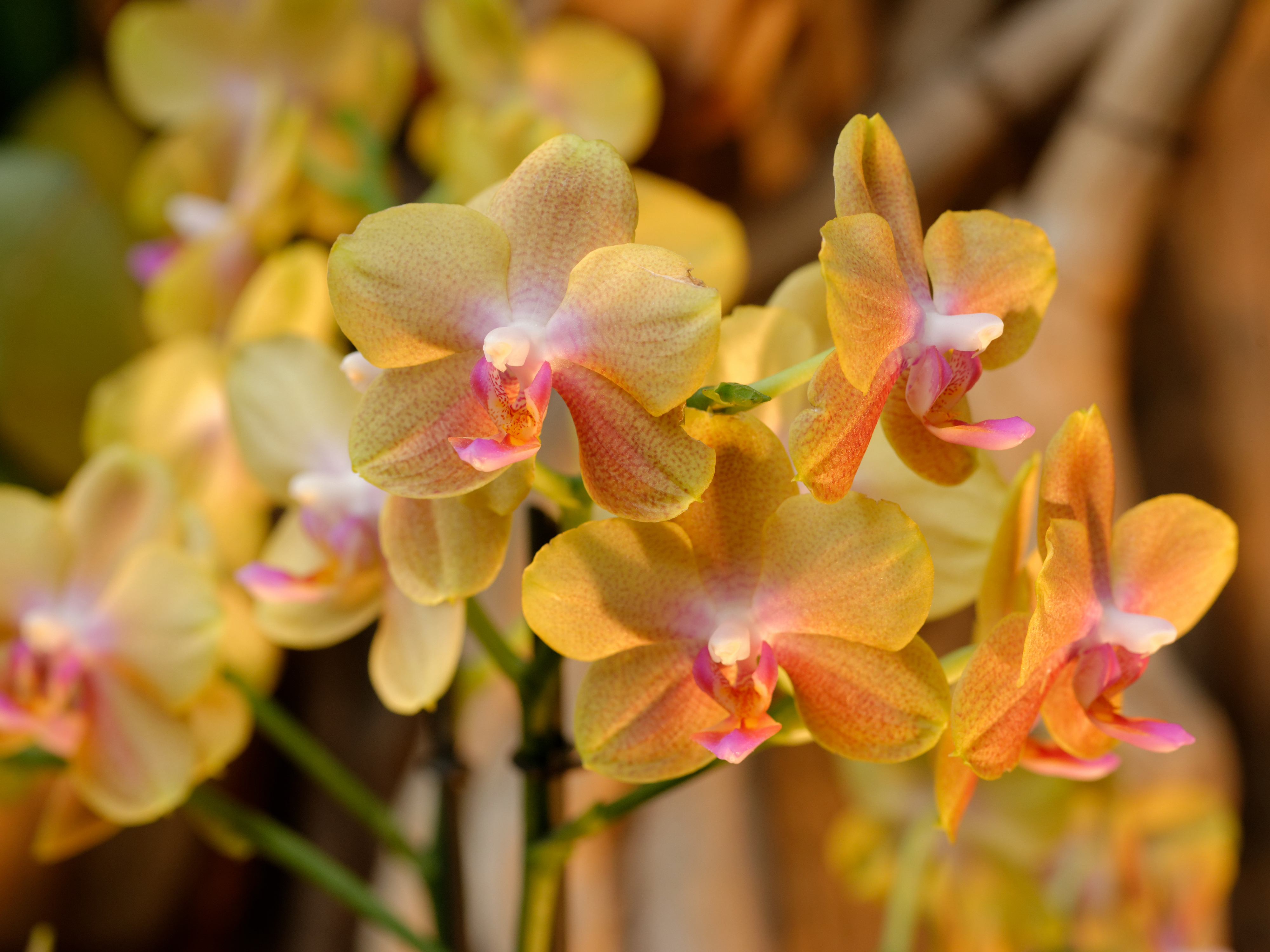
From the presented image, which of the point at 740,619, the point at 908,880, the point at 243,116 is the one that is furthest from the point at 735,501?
the point at 243,116

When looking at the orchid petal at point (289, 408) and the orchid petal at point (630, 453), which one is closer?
the orchid petal at point (630, 453)

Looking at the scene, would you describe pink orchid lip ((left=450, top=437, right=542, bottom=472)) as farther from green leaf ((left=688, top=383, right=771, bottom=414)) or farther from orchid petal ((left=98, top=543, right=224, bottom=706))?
orchid petal ((left=98, top=543, right=224, bottom=706))

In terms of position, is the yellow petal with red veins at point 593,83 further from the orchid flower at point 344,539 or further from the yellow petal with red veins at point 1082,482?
the yellow petal with red veins at point 1082,482

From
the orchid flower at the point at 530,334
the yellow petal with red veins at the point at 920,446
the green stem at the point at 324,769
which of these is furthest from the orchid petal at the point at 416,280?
the green stem at the point at 324,769

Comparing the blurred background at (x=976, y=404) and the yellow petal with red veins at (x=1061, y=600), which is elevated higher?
the yellow petal with red veins at (x=1061, y=600)

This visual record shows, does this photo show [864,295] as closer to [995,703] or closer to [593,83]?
[995,703]

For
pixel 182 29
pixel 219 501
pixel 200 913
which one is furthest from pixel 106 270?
pixel 200 913

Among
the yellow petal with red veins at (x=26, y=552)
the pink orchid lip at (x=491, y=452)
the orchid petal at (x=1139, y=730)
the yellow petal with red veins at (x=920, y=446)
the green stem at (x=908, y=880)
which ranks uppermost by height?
the yellow petal with red veins at (x=920, y=446)

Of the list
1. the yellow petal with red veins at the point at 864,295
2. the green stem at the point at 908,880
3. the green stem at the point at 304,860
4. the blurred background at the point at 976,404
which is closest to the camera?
the yellow petal with red veins at the point at 864,295
